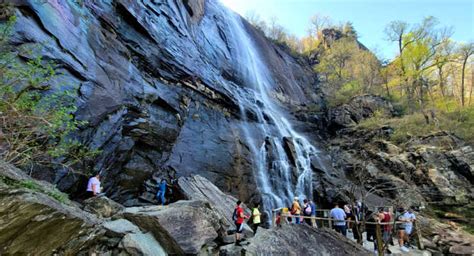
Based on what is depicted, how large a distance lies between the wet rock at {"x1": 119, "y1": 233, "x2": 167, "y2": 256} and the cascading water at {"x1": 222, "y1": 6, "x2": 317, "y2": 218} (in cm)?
1015

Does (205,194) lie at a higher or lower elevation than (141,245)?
higher

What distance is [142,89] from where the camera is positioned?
13.5m

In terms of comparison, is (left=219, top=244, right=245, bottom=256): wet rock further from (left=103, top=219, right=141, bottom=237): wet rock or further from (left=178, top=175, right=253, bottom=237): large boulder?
(left=178, top=175, right=253, bottom=237): large boulder

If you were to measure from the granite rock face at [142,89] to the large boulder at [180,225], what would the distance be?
157 inches

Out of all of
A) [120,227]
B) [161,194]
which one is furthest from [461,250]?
[120,227]

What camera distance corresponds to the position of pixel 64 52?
10195 millimetres

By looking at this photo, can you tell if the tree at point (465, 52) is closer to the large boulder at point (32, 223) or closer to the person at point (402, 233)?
the person at point (402, 233)

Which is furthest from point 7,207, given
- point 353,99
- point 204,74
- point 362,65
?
point 362,65

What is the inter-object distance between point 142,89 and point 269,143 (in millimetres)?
9600

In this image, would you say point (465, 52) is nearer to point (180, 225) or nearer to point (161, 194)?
point (161, 194)

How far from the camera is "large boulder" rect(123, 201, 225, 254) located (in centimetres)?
677

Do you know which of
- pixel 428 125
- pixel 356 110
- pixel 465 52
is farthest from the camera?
pixel 356 110

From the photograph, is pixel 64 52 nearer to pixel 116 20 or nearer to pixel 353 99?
pixel 116 20

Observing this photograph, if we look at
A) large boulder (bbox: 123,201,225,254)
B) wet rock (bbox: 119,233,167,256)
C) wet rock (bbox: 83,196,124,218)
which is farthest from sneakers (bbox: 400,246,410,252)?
wet rock (bbox: 83,196,124,218)
